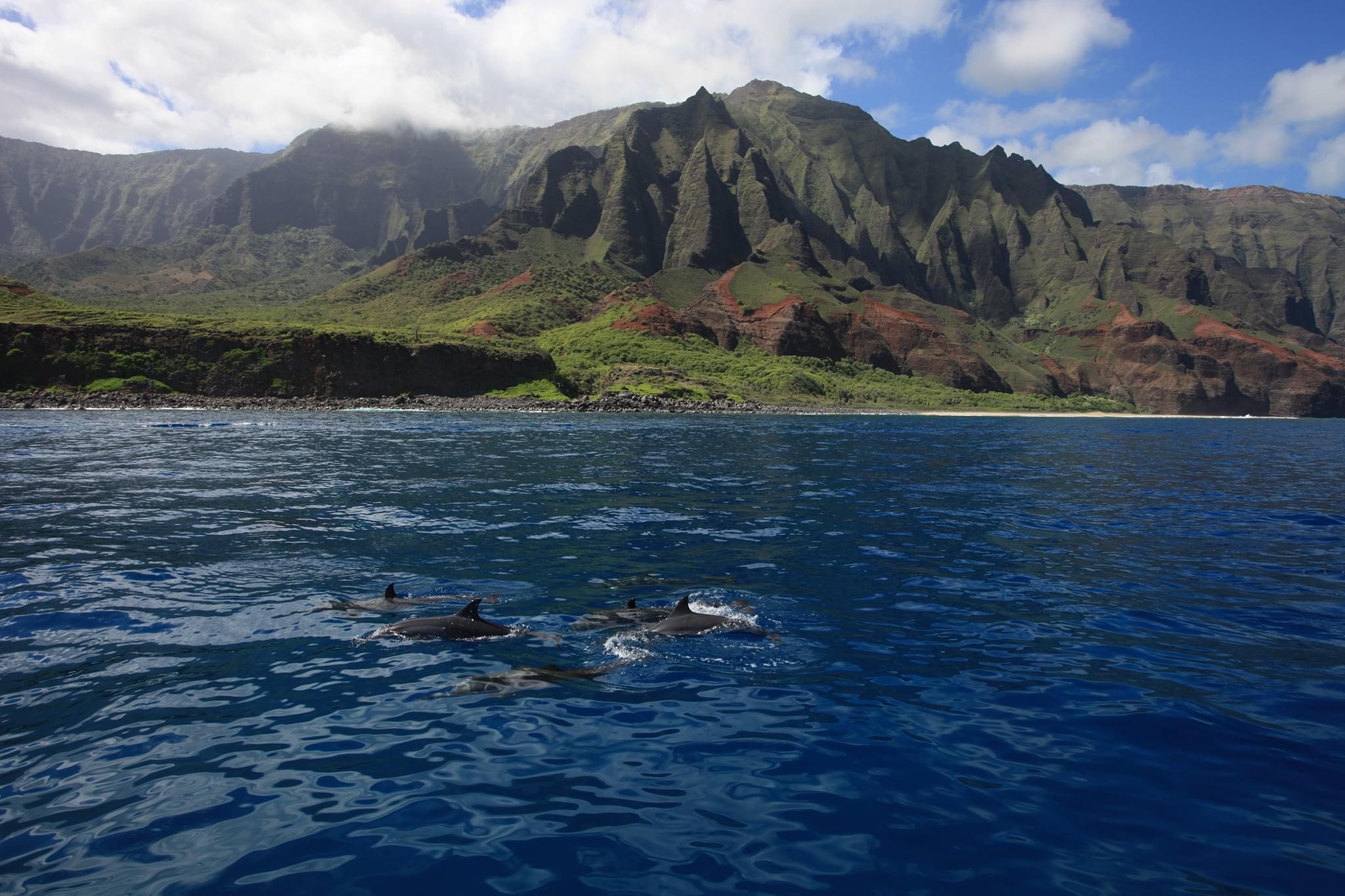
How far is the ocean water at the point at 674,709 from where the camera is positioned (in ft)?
23.2

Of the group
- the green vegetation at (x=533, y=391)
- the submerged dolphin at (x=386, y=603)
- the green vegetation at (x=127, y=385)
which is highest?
the green vegetation at (x=533, y=391)

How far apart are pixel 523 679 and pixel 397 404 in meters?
114

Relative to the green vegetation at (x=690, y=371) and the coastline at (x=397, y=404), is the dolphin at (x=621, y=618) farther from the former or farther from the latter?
the green vegetation at (x=690, y=371)

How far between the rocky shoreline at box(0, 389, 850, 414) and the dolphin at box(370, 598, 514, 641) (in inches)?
3966

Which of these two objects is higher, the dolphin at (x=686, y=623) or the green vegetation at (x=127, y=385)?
the green vegetation at (x=127, y=385)

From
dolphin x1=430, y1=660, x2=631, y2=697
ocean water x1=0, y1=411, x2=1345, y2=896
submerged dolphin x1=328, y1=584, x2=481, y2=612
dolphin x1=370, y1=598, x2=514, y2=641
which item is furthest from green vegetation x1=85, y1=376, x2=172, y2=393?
dolphin x1=430, y1=660, x2=631, y2=697

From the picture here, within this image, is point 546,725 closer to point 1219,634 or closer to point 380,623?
point 380,623

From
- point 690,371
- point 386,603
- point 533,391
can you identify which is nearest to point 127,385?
point 533,391

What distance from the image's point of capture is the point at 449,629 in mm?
13117

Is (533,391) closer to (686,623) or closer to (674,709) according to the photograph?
(686,623)

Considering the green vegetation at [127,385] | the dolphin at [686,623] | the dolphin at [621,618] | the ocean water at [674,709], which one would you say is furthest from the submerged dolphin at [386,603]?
the green vegetation at [127,385]

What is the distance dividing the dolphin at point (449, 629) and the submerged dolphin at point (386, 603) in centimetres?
136

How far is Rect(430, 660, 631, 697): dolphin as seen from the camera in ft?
35.9

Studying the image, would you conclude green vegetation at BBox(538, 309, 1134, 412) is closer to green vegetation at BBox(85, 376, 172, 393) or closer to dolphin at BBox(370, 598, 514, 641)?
green vegetation at BBox(85, 376, 172, 393)
